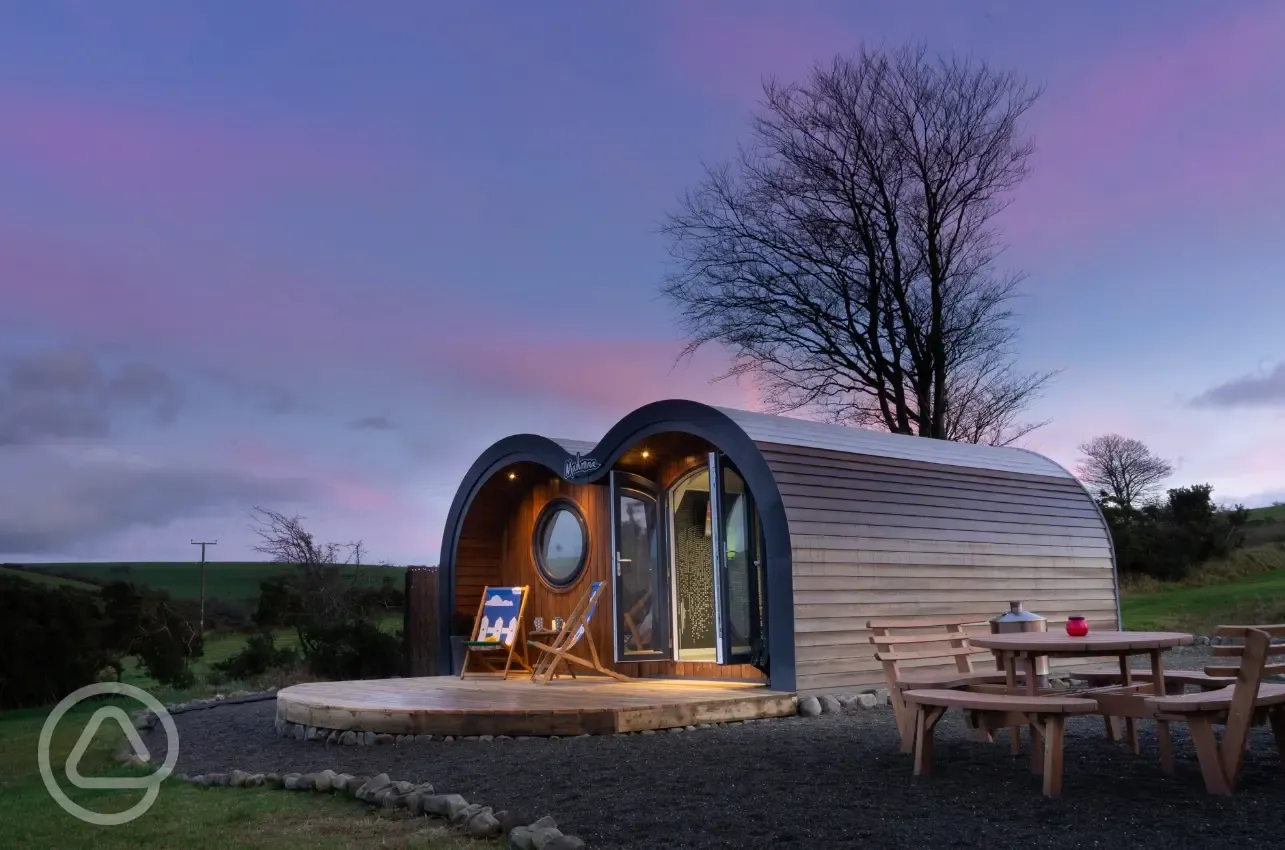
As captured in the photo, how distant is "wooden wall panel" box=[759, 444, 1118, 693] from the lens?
7938mm

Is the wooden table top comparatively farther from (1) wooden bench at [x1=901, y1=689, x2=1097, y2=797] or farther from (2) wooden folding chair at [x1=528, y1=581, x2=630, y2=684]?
(2) wooden folding chair at [x1=528, y1=581, x2=630, y2=684]

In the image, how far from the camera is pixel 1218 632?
14.9ft

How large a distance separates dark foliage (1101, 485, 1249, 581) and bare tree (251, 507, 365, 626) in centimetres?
1692

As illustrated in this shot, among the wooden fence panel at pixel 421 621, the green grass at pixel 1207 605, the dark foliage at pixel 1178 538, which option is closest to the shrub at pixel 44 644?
the wooden fence panel at pixel 421 621

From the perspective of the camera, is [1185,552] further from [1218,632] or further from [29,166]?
[29,166]

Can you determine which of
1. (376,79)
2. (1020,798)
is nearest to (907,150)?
(376,79)

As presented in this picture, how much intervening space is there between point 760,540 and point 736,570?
466 millimetres

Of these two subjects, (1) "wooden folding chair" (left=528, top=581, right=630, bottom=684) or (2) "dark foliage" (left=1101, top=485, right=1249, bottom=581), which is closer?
(1) "wooden folding chair" (left=528, top=581, right=630, bottom=684)

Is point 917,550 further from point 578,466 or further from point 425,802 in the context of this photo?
point 425,802

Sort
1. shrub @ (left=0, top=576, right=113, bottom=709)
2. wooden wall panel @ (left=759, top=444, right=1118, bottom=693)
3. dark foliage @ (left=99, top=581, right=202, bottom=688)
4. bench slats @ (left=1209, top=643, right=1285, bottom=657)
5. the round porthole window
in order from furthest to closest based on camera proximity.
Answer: dark foliage @ (left=99, top=581, right=202, bottom=688)
shrub @ (left=0, top=576, right=113, bottom=709)
the round porthole window
wooden wall panel @ (left=759, top=444, right=1118, bottom=693)
bench slats @ (left=1209, top=643, right=1285, bottom=657)

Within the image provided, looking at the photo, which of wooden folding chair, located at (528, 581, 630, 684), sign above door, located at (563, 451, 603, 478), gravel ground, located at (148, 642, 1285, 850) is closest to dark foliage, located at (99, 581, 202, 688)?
wooden folding chair, located at (528, 581, 630, 684)

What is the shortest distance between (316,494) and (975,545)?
30.2ft

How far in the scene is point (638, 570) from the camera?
9406 millimetres

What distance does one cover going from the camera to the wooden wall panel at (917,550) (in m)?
7.94
